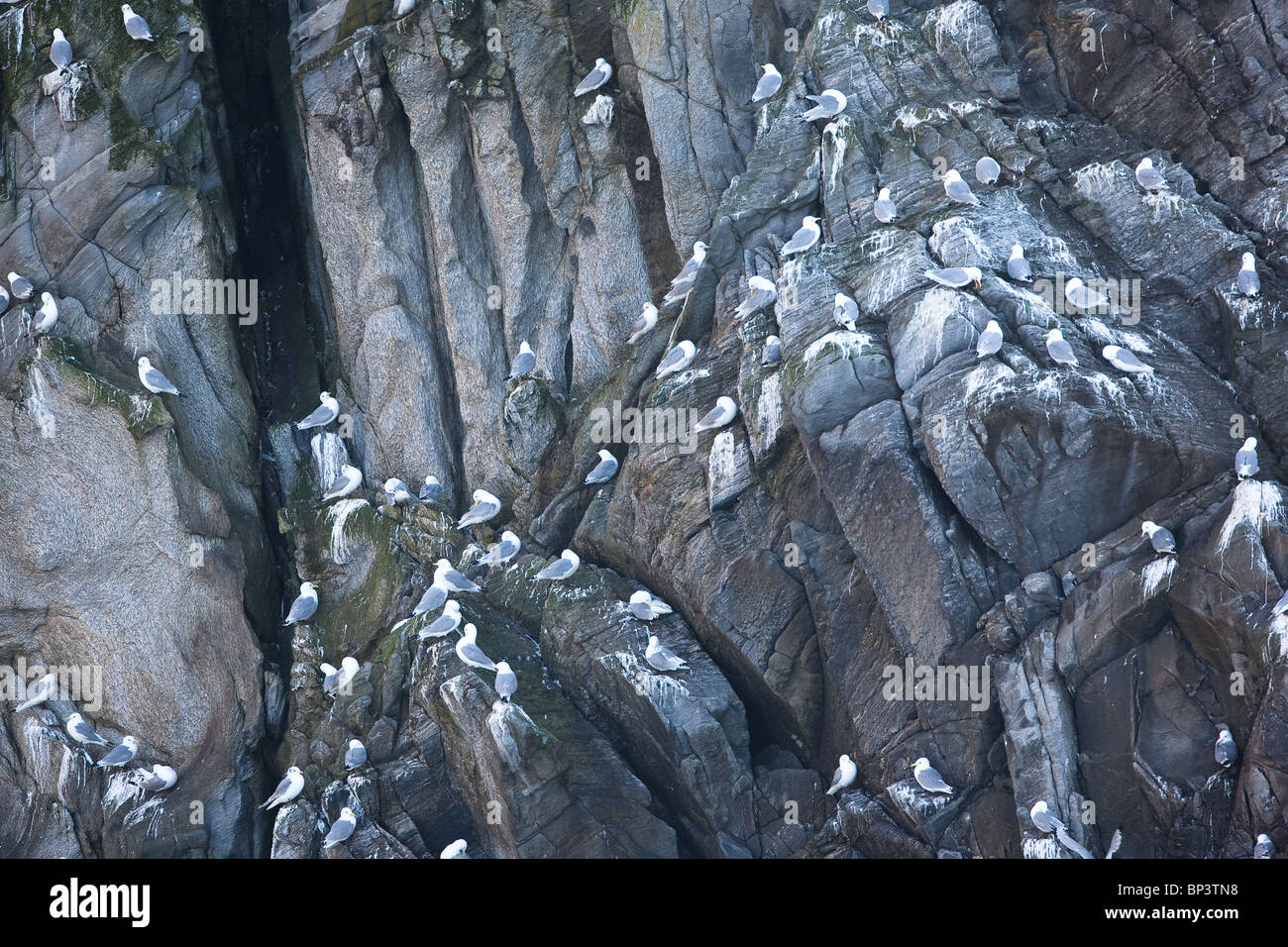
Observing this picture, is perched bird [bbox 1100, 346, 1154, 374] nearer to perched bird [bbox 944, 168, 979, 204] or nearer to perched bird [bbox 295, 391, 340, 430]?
perched bird [bbox 944, 168, 979, 204]

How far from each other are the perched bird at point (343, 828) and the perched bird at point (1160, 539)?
28.8 feet

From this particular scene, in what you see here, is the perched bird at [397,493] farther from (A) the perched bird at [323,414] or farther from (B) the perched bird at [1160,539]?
(B) the perched bird at [1160,539]

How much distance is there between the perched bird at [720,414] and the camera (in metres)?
18.5

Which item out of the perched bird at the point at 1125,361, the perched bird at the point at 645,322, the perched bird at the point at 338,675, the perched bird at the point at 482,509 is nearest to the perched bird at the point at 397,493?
the perched bird at the point at 482,509

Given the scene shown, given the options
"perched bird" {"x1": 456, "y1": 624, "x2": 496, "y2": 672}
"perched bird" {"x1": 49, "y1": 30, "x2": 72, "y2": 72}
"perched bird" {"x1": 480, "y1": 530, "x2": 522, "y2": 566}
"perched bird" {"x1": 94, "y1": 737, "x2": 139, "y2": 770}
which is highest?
"perched bird" {"x1": 49, "y1": 30, "x2": 72, "y2": 72}

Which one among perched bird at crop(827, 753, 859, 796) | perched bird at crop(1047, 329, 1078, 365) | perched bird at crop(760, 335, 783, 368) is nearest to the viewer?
perched bird at crop(1047, 329, 1078, 365)

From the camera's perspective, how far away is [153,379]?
20.7 metres

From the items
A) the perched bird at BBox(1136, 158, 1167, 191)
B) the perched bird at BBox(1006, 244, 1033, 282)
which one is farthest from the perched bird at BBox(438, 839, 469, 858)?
the perched bird at BBox(1136, 158, 1167, 191)

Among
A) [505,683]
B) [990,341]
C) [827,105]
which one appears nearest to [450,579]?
[505,683]

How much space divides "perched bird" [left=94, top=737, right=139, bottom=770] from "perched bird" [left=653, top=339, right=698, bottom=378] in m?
7.65

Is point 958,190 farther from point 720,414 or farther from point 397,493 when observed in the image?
point 397,493

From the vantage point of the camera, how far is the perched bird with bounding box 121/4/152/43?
71.0 ft

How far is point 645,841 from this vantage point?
57.9ft

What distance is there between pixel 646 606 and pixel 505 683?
1.78m
